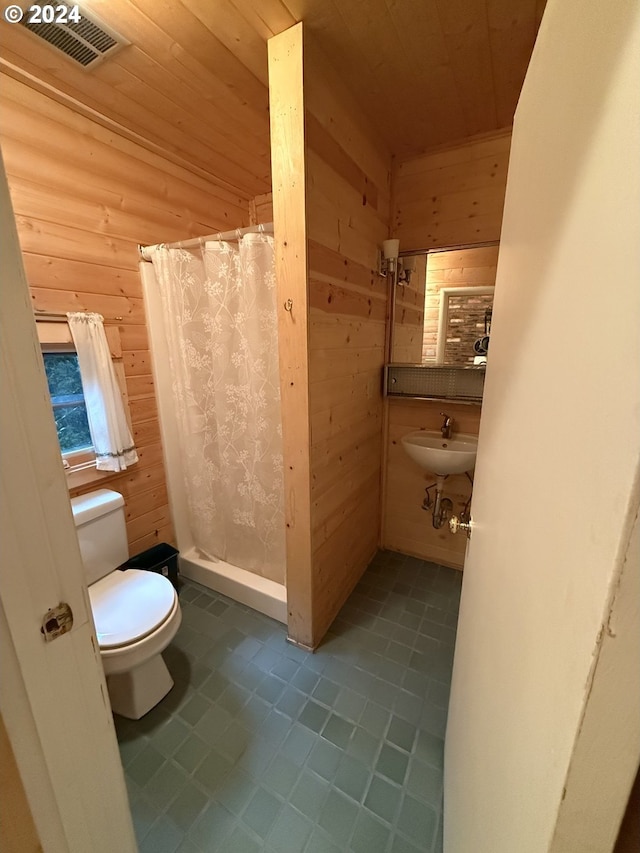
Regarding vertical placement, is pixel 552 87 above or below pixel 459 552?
above

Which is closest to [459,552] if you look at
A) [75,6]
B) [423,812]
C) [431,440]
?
[431,440]

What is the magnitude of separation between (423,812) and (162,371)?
222cm

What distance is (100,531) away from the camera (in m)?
1.58

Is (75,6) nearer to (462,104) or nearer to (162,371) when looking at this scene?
(162,371)

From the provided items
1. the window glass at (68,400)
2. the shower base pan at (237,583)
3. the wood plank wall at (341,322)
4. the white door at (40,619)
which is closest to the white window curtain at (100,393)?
the window glass at (68,400)

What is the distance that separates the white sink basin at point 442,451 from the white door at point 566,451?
1139mm

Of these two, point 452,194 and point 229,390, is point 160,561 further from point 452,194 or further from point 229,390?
point 452,194

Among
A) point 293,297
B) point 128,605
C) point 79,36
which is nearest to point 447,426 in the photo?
point 293,297

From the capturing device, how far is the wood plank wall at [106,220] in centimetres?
138

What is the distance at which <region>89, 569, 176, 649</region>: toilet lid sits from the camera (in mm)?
1240

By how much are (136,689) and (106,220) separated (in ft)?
6.96

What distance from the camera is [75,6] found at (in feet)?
3.44

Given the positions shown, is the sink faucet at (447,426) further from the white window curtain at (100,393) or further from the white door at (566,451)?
the white window curtain at (100,393)

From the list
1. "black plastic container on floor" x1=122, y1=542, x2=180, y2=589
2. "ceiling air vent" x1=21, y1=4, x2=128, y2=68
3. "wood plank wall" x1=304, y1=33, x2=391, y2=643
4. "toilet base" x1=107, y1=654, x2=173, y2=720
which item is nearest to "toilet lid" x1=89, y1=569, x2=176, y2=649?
"toilet base" x1=107, y1=654, x2=173, y2=720
